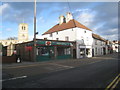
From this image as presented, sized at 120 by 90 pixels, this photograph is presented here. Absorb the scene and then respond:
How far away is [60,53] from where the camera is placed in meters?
24.7

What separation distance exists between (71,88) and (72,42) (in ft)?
70.2

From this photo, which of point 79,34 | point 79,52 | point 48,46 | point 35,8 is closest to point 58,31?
point 79,34

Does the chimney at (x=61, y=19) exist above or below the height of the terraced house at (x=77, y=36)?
above

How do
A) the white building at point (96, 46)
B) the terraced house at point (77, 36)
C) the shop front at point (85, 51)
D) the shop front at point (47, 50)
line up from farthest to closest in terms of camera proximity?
the white building at point (96, 46), the shop front at point (85, 51), the terraced house at point (77, 36), the shop front at point (47, 50)

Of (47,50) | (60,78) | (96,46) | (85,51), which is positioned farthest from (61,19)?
(60,78)

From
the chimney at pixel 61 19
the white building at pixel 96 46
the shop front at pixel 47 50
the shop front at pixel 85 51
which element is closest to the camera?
the shop front at pixel 47 50

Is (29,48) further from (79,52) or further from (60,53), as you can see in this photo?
(79,52)

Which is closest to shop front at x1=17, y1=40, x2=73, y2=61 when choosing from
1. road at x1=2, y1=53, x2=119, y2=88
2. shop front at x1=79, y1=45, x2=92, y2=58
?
shop front at x1=79, y1=45, x2=92, y2=58

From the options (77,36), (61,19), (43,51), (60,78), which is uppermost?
(61,19)

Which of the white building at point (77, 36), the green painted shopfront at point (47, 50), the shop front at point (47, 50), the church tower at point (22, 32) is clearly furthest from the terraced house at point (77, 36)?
the church tower at point (22, 32)

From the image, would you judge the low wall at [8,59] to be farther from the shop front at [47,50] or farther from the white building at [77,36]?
the white building at [77,36]

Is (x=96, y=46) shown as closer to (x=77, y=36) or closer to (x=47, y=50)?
(x=77, y=36)

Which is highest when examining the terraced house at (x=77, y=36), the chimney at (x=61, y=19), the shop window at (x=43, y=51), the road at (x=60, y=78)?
the chimney at (x=61, y=19)

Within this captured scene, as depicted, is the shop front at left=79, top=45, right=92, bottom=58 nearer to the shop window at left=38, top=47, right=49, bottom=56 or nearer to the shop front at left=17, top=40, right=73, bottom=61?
the shop front at left=17, top=40, right=73, bottom=61
